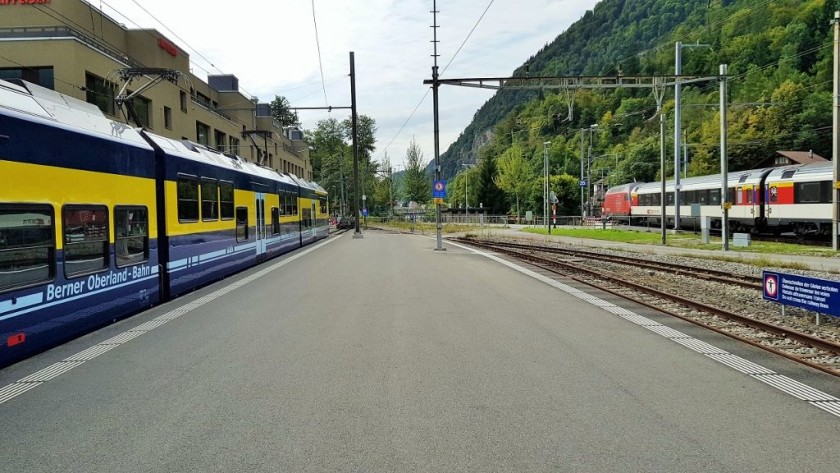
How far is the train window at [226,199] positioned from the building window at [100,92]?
14.3 metres

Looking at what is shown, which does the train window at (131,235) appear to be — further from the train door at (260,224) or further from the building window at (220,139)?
the building window at (220,139)

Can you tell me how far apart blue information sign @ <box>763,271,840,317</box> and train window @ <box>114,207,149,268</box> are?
1047 cm

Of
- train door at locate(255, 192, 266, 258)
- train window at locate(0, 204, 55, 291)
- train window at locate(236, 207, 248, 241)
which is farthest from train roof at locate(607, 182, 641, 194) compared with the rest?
train window at locate(0, 204, 55, 291)

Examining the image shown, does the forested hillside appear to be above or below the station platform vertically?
above

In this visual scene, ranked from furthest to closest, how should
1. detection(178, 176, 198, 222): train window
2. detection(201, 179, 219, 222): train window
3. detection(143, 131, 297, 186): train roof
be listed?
detection(201, 179, 219, 222): train window, detection(178, 176, 198, 222): train window, detection(143, 131, 297, 186): train roof

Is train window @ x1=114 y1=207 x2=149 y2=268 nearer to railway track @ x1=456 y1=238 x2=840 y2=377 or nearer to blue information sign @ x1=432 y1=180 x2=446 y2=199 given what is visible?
railway track @ x1=456 y1=238 x2=840 y2=377

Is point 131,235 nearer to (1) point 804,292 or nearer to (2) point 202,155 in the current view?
(2) point 202,155

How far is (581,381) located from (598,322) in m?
3.61

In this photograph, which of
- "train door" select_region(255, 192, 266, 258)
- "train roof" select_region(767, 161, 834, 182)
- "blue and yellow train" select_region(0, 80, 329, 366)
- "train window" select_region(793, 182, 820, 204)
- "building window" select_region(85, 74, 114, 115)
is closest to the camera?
"blue and yellow train" select_region(0, 80, 329, 366)

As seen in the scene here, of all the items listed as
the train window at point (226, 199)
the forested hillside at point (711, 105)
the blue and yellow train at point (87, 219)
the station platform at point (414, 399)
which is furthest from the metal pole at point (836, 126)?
the blue and yellow train at point (87, 219)

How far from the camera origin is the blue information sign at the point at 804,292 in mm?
8586

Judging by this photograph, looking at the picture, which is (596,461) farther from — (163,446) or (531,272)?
(531,272)

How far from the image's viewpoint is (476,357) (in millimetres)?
6961

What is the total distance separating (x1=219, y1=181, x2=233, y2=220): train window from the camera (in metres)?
14.9
